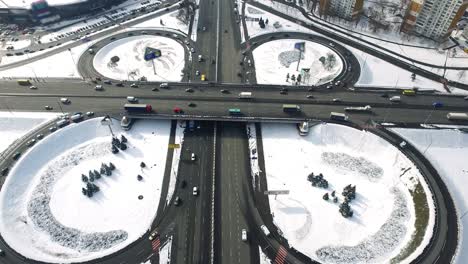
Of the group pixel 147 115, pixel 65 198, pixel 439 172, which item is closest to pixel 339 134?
pixel 439 172

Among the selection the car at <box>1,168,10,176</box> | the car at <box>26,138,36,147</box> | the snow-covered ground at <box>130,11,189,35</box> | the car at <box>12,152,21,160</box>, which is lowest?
the car at <box>1,168,10,176</box>

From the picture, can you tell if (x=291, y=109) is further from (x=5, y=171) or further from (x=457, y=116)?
(x=5, y=171)

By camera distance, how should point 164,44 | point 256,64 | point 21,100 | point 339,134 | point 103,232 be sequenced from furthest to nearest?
point 164,44 < point 256,64 < point 21,100 < point 339,134 < point 103,232

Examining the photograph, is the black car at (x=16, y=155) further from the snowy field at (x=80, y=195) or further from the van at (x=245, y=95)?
the van at (x=245, y=95)

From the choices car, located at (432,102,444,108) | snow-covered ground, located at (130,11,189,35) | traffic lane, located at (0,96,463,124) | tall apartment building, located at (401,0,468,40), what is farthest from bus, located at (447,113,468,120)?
snow-covered ground, located at (130,11,189,35)

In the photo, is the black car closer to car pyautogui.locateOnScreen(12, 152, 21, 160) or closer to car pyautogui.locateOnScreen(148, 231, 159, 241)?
car pyautogui.locateOnScreen(12, 152, 21, 160)

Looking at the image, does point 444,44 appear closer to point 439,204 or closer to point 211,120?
point 439,204

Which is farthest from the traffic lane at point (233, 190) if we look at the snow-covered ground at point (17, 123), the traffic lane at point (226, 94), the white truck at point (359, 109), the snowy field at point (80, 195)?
the snow-covered ground at point (17, 123)
